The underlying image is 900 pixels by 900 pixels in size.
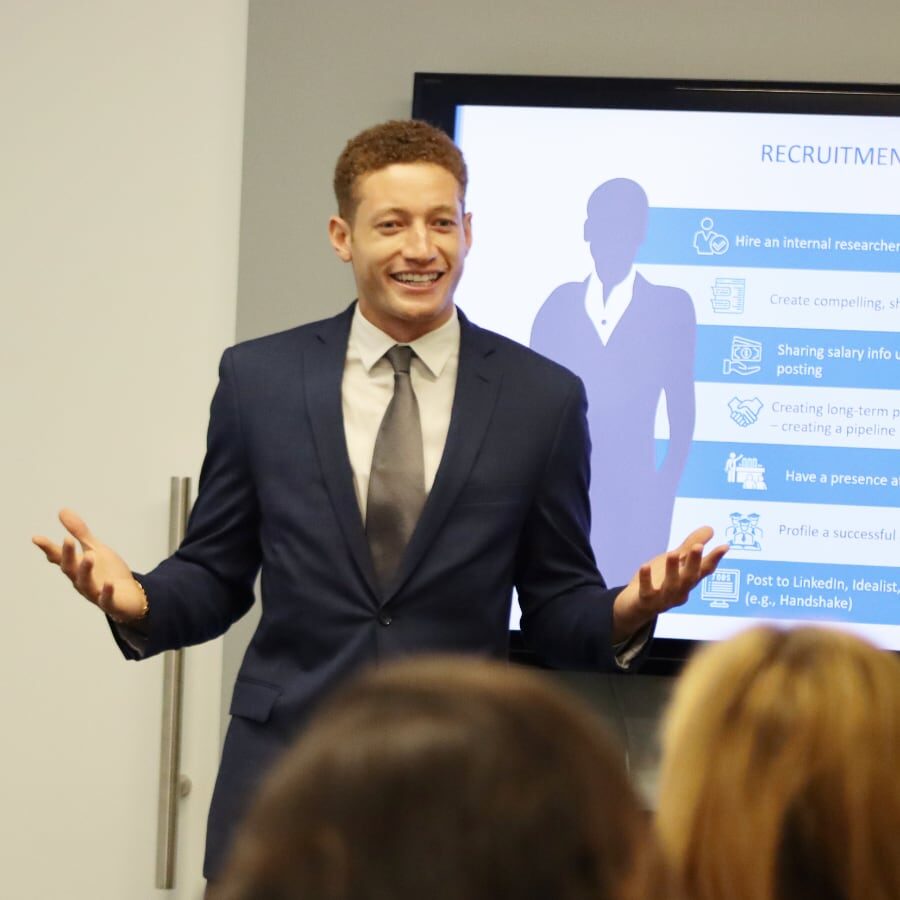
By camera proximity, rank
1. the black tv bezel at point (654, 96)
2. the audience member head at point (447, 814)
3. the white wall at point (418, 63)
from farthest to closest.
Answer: the white wall at point (418, 63), the black tv bezel at point (654, 96), the audience member head at point (447, 814)

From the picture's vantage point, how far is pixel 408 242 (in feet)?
8.16

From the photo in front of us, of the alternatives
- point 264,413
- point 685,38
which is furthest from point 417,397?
point 685,38

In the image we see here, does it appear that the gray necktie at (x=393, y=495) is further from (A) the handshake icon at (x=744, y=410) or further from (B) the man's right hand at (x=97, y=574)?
(A) the handshake icon at (x=744, y=410)

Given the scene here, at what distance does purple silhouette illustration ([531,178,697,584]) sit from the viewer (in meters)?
3.33

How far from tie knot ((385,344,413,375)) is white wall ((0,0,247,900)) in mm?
1072

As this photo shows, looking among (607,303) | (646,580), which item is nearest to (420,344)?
(646,580)

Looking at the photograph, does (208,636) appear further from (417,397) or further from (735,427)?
(735,427)

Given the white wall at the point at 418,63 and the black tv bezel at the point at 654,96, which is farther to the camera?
the white wall at the point at 418,63

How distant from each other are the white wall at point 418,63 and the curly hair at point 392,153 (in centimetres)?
87

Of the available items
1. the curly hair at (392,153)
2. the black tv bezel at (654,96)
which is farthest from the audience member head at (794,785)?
the black tv bezel at (654,96)

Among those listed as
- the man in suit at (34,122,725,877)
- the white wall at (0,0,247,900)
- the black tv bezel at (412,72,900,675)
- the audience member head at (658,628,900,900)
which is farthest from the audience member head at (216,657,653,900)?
the white wall at (0,0,247,900)

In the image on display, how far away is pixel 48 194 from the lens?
3576 millimetres

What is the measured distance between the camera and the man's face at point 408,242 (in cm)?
249

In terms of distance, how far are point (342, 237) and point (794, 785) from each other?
1782 millimetres
